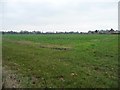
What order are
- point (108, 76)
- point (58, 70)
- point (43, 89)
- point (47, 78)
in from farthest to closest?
point (58, 70)
point (108, 76)
point (47, 78)
point (43, 89)

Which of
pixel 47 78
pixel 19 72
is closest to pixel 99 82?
pixel 47 78

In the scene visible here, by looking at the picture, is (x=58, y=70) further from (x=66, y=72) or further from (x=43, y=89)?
(x=43, y=89)

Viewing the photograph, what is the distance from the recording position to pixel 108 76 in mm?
12695

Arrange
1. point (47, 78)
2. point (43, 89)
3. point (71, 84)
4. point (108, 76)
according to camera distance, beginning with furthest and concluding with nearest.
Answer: point (108, 76) < point (47, 78) < point (71, 84) < point (43, 89)

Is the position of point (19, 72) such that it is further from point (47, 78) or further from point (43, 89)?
point (43, 89)

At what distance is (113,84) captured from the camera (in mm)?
10875

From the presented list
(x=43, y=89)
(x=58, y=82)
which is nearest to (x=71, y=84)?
(x=58, y=82)

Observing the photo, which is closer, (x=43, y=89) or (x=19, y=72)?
(x=43, y=89)

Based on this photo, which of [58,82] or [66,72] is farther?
[66,72]

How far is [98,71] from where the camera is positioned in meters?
14.1

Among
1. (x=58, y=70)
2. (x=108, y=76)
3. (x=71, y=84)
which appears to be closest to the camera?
(x=71, y=84)

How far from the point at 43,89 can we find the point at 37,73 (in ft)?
10.0

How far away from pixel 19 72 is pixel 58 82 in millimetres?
2913

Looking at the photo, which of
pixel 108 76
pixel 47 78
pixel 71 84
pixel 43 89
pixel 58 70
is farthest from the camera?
pixel 58 70
